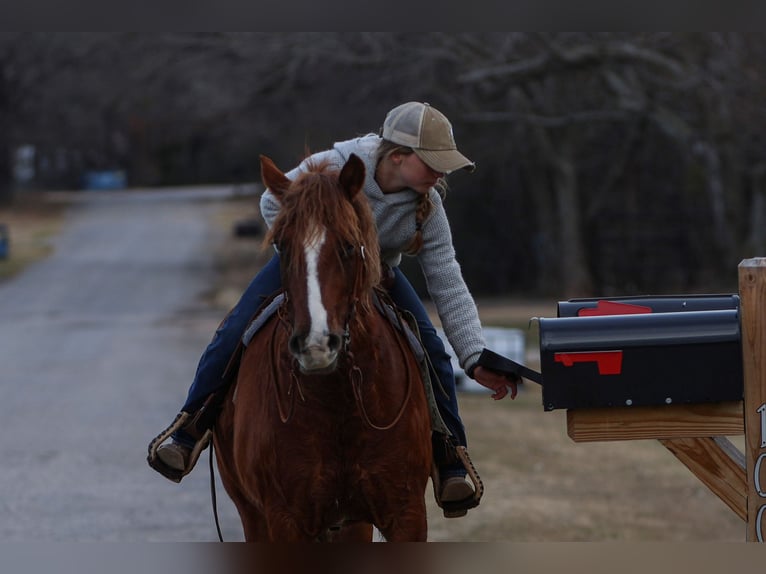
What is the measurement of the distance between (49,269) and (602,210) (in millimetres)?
17544

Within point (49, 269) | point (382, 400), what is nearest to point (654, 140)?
point (49, 269)

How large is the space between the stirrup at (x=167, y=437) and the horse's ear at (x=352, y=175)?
152 centimetres

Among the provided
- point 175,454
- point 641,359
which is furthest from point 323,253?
point 175,454

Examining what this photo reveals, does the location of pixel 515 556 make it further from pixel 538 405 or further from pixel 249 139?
pixel 249 139

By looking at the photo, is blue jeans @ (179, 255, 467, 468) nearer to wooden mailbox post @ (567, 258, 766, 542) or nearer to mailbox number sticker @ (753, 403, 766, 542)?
wooden mailbox post @ (567, 258, 766, 542)

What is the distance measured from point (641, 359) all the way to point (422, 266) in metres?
1.63

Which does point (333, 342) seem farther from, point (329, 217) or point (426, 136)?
point (426, 136)

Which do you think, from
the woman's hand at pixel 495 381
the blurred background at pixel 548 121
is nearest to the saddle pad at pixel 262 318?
the woman's hand at pixel 495 381

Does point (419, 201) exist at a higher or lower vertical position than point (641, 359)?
higher

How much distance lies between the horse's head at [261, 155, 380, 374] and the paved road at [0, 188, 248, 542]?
515 cm

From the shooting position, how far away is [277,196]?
4.65 metres

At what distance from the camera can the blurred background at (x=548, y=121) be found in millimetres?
27031

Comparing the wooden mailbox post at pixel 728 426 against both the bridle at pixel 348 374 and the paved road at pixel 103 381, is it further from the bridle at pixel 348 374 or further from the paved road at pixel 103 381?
the paved road at pixel 103 381

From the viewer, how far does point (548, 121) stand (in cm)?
2756
